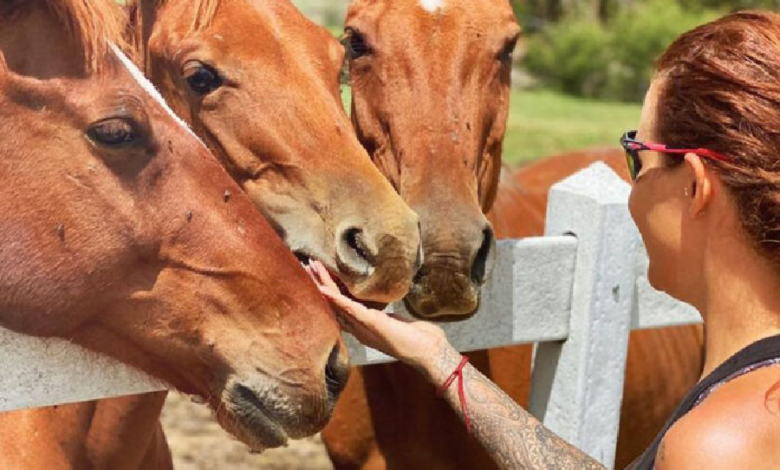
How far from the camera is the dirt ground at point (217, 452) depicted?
5.23 meters

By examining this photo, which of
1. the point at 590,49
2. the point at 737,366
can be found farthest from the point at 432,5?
the point at 590,49

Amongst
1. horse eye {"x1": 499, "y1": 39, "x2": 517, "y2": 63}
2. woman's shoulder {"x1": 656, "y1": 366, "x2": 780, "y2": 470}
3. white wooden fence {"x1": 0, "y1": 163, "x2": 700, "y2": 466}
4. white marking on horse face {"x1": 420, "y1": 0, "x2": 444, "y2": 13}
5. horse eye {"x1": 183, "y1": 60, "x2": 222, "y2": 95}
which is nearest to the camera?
woman's shoulder {"x1": 656, "y1": 366, "x2": 780, "y2": 470}

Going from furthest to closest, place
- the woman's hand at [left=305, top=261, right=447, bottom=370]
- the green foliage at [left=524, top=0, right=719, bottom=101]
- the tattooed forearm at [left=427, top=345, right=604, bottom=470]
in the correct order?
the green foliage at [left=524, top=0, right=719, bottom=101] < the woman's hand at [left=305, top=261, right=447, bottom=370] < the tattooed forearm at [left=427, top=345, right=604, bottom=470]

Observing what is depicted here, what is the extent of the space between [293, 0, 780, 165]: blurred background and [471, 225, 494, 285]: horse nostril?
20.3m

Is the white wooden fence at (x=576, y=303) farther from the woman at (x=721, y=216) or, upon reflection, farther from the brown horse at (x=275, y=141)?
the woman at (x=721, y=216)

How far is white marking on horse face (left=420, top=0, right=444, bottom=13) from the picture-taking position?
3098mm

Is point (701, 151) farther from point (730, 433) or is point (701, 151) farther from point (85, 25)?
point (85, 25)

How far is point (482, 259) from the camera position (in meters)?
2.57

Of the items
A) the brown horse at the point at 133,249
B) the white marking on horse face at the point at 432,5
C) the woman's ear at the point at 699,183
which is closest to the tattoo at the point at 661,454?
the woman's ear at the point at 699,183

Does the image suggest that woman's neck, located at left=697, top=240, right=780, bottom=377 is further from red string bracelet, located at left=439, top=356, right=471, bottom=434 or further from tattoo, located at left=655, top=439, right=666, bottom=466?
red string bracelet, located at left=439, top=356, right=471, bottom=434

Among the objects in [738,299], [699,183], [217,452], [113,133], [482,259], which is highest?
[699,183]

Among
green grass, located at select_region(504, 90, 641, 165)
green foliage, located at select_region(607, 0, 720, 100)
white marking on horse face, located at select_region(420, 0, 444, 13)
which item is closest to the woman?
white marking on horse face, located at select_region(420, 0, 444, 13)

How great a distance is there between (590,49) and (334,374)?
31.6 m

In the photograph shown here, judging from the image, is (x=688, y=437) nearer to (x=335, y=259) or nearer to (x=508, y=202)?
(x=335, y=259)
